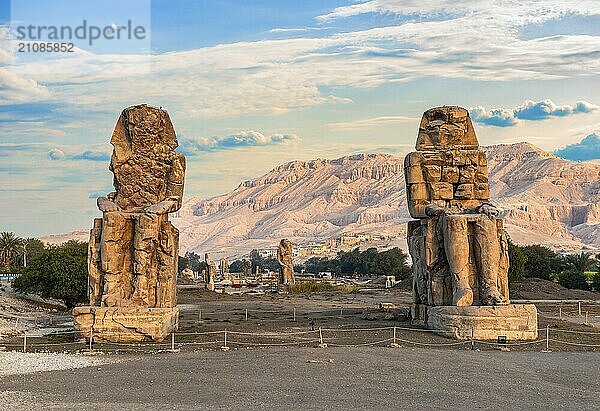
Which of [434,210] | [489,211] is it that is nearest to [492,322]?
[489,211]

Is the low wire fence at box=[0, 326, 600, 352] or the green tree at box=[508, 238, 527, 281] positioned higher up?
the green tree at box=[508, 238, 527, 281]

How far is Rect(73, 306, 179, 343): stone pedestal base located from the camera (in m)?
14.3

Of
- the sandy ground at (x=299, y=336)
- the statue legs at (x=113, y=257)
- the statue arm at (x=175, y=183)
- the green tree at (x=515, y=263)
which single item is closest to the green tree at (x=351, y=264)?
the green tree at (x=515, y=263)

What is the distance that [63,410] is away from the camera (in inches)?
332

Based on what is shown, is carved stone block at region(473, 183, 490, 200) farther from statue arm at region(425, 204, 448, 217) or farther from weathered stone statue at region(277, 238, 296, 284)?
weathered stone statue at region(277, 238, 296, 284)

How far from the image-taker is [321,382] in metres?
9.99

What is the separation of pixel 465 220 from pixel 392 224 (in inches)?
6336

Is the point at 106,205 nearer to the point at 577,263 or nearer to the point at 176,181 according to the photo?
the point at 176,181

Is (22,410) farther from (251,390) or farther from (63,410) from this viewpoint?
(251,390)

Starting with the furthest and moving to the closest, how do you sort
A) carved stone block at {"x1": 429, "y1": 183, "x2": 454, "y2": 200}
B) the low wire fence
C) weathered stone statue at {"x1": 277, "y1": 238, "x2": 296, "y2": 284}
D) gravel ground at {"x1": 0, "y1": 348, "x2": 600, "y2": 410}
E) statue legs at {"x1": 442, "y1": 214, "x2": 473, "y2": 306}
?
weathered stone statue at {"x1": 277, "y1": 238, "x2": 296, "y2": 284}, carved stone block at {"x1": 429, "y1": 183, "x2": 454, "y2": 200}, statue legs at {"x1": 442, "y1": 214, "x2": 473, "y2": 306}, the low wire fence, gravel ground at {"x1": 0, "y1": 348, "x2": 600, "y2": 410}

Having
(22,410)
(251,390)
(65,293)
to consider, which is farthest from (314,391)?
(65,293)

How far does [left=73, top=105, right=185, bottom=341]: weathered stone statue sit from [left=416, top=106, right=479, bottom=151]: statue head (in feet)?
17.7

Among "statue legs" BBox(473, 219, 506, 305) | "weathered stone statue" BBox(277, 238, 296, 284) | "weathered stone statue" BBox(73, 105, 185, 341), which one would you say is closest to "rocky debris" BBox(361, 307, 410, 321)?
"statue legs" BBox(473, 219, 506, 305)

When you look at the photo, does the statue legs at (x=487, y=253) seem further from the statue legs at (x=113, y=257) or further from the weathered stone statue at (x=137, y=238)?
the statue legs at (x=113, y=257)
